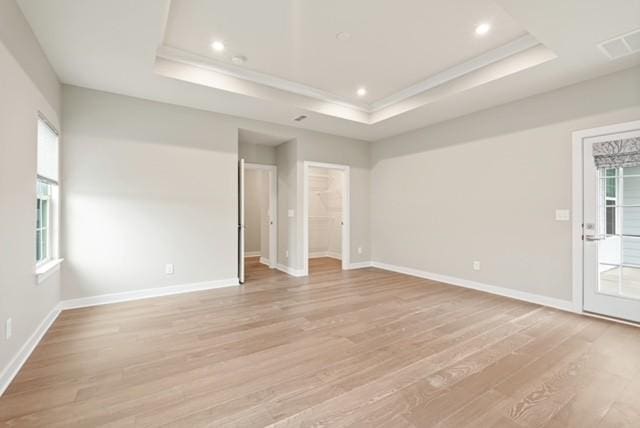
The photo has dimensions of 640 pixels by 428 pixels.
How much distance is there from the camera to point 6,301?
6.69 feet

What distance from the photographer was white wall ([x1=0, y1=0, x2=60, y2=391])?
199 cm

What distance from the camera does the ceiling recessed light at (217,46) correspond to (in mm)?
3132

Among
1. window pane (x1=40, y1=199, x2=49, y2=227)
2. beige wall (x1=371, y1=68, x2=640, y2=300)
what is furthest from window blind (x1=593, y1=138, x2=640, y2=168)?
window pane (x1=40, y1=199, x2=49, y2=227)

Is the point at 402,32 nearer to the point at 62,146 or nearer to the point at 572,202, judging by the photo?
the point at 572,202

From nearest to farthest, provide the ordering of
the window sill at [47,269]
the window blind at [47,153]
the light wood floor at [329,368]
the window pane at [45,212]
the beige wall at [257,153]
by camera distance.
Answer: the light wood floor at [329,368]
the window sill at [47,269]
the window blind at [47,153]
the window pane at [45,212]
the beige wall at [257,153]

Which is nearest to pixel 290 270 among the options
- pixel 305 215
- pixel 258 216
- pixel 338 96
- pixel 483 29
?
pixel 305 215

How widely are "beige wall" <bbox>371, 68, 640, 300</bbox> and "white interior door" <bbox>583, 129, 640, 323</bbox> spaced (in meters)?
0.18

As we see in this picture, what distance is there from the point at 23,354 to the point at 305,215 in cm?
392

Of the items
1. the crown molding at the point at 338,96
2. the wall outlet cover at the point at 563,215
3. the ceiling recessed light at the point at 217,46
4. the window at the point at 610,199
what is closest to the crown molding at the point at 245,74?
the crown molding at the point at 338,96

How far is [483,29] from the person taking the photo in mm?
2898

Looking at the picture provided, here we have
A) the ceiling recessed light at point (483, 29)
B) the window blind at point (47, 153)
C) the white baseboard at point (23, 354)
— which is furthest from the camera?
the window blind at point (47, 153)

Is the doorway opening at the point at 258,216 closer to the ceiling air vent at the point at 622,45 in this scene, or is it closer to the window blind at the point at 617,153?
the ceiling air vent at the point at 622,45

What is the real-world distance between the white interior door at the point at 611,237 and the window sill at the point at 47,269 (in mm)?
5746

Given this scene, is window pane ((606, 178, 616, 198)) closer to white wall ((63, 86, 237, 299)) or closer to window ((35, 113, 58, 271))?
white wall ((63, 86, 237, 299))
